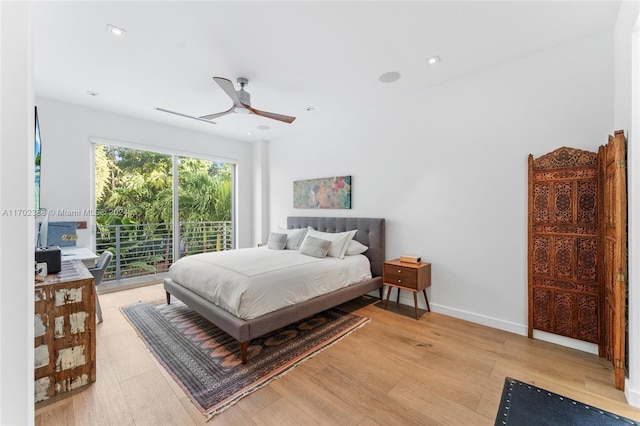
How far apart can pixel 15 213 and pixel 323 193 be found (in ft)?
12.8

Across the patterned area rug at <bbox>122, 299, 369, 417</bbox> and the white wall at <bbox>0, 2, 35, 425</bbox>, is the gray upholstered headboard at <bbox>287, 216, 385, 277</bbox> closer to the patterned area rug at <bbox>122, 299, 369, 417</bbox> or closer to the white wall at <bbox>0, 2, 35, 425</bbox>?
the patterned area rug at <bbox>122, 299, 369, 417</bbox>

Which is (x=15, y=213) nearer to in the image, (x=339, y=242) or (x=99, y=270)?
(x=99, y=270)

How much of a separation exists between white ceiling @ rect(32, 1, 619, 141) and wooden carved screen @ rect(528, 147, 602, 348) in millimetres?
1152

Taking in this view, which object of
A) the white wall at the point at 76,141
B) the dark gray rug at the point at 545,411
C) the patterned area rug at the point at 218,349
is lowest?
the dark gray rug at the point at 545,411

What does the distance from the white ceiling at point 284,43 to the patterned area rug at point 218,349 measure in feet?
8.97

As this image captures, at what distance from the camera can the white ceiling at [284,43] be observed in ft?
6.68

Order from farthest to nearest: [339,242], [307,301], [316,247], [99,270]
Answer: [339,242] < [316,247] < [99,270] < [307,301]

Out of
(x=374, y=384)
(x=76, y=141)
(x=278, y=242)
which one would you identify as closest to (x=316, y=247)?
(x=278, y=242)

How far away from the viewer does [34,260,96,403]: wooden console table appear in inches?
72.4

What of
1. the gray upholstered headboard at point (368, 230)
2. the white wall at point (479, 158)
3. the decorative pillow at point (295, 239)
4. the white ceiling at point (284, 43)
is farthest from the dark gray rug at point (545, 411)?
the decorative pillow at point (295, 239)

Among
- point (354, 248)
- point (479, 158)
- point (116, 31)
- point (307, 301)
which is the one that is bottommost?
point (307, 301)

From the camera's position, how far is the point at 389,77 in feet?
10.2

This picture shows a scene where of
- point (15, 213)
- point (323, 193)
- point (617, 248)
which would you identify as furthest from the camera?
point (323, 193)

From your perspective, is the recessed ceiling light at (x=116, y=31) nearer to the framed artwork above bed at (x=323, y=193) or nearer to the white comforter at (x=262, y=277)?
the white comforter at (x=262, y=277)
